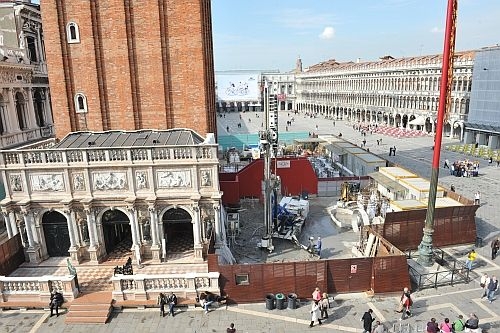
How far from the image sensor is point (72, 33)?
24250 millimetres

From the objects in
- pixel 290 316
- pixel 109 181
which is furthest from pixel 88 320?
pixel 290 316

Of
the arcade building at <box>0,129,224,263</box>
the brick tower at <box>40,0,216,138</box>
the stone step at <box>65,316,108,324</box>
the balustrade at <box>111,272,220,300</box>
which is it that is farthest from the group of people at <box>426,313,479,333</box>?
the brick tower at <box>40,0,216,138</box>

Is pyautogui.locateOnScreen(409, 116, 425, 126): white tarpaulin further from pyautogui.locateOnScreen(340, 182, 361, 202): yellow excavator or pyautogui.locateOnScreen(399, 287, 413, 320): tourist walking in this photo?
pyautogui.locateOnScreen(399, 287, 413, 320): tourist walking

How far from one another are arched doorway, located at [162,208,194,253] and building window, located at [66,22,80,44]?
42.2ft

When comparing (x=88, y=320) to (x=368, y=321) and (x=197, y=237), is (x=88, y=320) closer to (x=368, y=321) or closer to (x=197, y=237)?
(x=197, y=237)

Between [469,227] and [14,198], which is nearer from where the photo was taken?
[14,198]

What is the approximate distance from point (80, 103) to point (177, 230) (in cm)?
1067

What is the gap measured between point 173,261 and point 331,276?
8979 millimetres

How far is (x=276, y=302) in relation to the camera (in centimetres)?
1762

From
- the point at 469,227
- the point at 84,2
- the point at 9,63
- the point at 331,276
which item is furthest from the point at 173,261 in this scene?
the point at 9,63

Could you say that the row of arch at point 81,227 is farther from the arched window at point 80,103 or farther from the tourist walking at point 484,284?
the tourist walking at point 484,284

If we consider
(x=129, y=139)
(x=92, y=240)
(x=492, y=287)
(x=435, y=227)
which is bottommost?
(x=492, y=287)

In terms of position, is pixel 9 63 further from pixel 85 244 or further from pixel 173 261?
pixel 173 261

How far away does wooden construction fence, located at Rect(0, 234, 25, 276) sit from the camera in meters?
20.0
